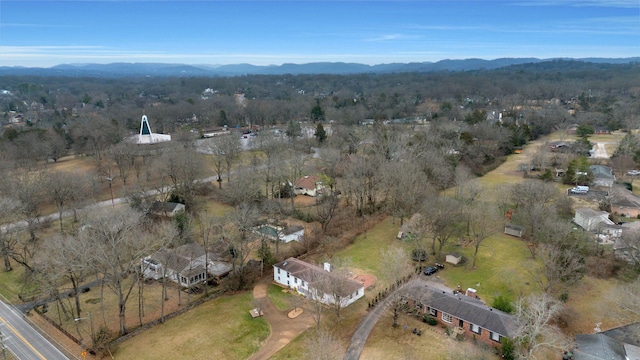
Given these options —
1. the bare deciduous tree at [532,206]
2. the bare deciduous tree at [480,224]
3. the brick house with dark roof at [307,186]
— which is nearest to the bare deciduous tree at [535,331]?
the bare deciduous tree at [480,224]

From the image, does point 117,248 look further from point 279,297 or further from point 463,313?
point 463,313

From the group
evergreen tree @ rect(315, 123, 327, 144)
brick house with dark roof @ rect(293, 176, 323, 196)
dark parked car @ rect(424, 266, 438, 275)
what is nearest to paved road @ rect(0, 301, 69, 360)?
dark parked car @ rect(424, 266, 438, 275)

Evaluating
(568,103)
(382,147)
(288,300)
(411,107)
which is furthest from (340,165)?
(568,103)

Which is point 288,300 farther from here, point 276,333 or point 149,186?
point 149,186

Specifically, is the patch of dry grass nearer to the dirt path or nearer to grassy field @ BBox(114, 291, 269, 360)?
the dirt path

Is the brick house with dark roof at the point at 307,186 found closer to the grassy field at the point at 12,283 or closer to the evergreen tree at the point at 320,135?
the evergreen tree at the point at 320,135

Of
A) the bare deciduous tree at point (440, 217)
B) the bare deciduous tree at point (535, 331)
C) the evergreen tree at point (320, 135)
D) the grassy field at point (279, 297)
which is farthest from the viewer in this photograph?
the evergreen tree at point (320, 135)
